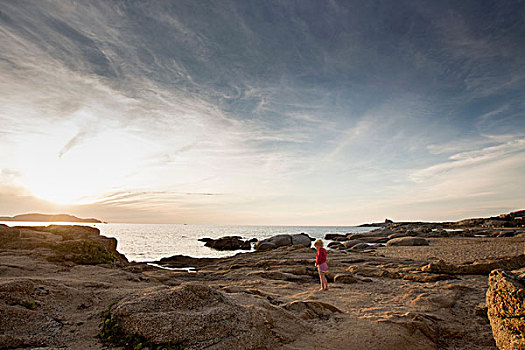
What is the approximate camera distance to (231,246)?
5462 centimetres

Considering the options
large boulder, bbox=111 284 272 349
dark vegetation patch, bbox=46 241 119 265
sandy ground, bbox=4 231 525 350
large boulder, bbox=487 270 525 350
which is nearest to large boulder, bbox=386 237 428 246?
sandy ground, bbox=4 231 525 350

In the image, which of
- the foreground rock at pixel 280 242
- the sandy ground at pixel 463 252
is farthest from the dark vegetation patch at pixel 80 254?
the foreground rock at pixel 280 242

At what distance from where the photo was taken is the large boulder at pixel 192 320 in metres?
4.91

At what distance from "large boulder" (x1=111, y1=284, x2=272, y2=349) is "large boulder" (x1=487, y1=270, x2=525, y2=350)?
4392mm

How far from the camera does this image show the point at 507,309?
5152mm

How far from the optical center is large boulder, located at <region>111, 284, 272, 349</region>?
4.91m

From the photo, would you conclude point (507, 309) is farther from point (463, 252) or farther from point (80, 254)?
point (463, 252)

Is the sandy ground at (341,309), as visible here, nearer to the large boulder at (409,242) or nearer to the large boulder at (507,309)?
the large boulder at (507,309)

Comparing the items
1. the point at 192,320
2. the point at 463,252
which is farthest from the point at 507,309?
the point at 463,252

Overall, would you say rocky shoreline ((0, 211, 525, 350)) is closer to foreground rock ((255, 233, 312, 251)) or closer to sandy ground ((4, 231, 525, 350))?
sandy ground ((4, 231, 525, 350))

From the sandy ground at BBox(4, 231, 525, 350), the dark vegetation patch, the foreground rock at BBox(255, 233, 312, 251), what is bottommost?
the foreground rock at BBox(255, 233, 312, 251)

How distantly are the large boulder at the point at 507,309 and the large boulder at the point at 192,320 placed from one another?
4.39 meters

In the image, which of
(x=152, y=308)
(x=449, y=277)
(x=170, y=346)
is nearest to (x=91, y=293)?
(x=152, y=308)

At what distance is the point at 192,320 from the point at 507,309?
5836 mm
